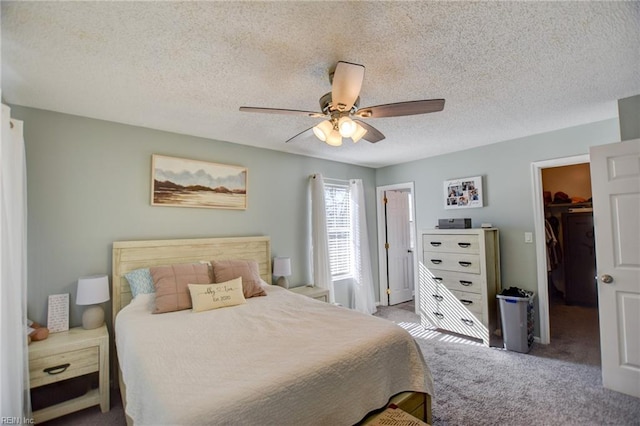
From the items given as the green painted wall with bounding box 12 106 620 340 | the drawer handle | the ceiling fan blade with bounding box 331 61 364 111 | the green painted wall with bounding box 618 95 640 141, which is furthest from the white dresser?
the drawer handle

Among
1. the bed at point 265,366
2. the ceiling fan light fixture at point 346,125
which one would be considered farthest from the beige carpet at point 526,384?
the ceiling fan light fixture at point 346,125

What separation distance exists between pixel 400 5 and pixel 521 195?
310 cm

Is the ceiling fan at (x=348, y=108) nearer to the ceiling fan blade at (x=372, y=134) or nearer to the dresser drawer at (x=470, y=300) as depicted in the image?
the ceiling fan blade at (x=372, y=134)

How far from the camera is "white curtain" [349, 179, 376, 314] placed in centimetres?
445

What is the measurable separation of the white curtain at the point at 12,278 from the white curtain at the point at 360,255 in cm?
362

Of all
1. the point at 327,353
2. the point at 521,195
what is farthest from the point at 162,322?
the point at 521,195

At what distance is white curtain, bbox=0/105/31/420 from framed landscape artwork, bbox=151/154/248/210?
1155 mm

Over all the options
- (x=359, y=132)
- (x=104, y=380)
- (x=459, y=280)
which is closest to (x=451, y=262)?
(x=459, y=280)

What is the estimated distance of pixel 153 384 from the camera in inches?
51.2

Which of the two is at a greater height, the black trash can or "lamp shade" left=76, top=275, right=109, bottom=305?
"lamp shade" left=76, top=275, right=109, bottom=305

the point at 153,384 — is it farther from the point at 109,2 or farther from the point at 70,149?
the point at 70,149

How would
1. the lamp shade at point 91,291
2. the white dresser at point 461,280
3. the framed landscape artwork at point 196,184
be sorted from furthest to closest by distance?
the white dresser at point 461,280 → the framed landscape artwork at point 196,184 → the lamp shade at point 91,291

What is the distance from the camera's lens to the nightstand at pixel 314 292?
11.7ft

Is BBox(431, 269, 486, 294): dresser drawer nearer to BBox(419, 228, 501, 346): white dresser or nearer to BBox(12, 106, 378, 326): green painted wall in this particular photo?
BBox(419, 228, 501, 346): white dresser
